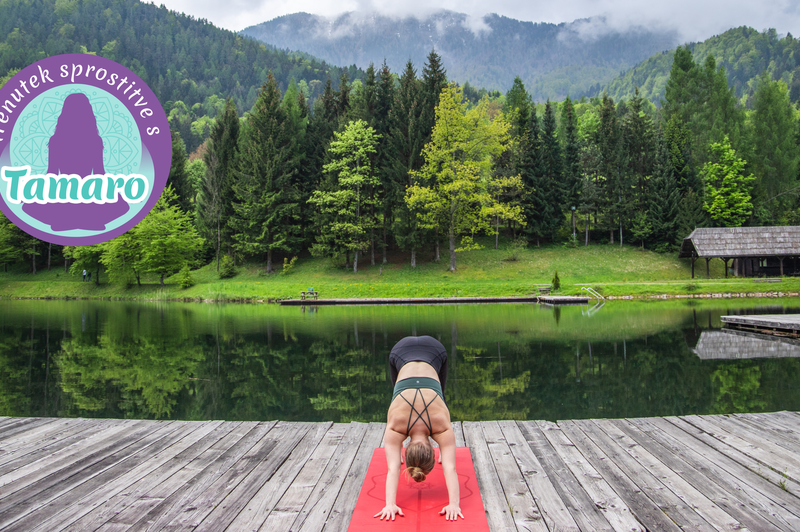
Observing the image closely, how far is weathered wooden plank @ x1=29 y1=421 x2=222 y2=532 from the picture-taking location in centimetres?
343

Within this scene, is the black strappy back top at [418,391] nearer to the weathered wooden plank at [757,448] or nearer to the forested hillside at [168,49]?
the weathered wooden plank at [757,448]

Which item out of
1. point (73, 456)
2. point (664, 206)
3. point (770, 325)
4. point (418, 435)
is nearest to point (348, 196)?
point (664, 206)

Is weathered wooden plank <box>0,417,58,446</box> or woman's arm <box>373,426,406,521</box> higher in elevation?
woman's arm <box>373,426,406,521</box>

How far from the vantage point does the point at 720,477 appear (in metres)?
4.10

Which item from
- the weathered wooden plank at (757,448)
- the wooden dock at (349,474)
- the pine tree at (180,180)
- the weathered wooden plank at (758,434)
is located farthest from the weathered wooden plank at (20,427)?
the pine tree at (180,180)

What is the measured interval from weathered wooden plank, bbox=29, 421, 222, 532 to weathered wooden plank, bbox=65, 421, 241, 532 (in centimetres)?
4

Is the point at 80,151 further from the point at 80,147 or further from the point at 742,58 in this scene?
the point at 742,58

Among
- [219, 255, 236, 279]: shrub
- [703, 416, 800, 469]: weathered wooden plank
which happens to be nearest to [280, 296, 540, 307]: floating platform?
[219, 255, 236, 279]: shrub

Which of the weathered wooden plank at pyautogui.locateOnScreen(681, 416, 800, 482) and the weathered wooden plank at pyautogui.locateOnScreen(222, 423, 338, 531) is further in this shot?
the weathered wooden plank at pyautogui.locateOnScreen(681, 416, 800, 482)

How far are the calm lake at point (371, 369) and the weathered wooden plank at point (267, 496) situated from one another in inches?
81.7

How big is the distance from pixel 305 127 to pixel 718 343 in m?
37.1

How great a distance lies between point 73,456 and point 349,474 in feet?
9.08

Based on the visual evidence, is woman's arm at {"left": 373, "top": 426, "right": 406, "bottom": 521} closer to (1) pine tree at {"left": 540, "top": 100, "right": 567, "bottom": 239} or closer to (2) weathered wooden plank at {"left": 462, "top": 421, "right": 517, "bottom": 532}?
(2) weathered wooden plank at {"left": 462, "top": 421, "right": 517, "bottom": 532}

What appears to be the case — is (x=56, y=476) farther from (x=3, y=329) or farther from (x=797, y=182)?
(x=797, y=182)
